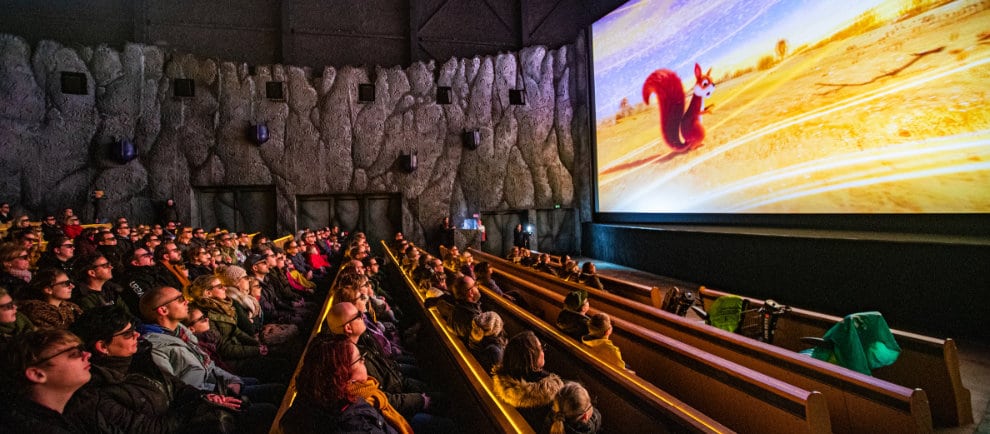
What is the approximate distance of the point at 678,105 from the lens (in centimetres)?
Result: 905

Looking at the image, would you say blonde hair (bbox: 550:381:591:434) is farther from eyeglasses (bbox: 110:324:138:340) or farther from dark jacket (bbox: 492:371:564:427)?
eyeglasses (bbox: 110:324:138:340)

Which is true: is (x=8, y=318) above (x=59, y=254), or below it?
below

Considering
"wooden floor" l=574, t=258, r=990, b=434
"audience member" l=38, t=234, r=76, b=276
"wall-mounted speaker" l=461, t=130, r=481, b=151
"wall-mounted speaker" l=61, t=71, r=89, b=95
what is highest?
"wall-mounted speaker" l=61, t=71, r=89, b=95

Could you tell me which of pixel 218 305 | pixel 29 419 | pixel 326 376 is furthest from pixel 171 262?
pixel 326 376

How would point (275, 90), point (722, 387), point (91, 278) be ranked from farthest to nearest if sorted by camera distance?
1. point (275, 90)
2. point (91, 278)
3. point (722, 387)

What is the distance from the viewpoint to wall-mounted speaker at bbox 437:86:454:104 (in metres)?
12.5

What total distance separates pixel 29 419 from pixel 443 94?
11.7 metres

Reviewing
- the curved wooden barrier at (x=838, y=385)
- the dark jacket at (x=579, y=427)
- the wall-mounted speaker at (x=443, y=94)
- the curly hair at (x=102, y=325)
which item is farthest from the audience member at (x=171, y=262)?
the wall-mounted speaker at (x=443, y=94)

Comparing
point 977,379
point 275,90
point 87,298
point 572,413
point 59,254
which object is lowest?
point 977,379

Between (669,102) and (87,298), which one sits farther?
(669,102)

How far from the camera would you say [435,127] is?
1252 centimetres

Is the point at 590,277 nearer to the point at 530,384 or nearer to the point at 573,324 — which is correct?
the point at 573,324

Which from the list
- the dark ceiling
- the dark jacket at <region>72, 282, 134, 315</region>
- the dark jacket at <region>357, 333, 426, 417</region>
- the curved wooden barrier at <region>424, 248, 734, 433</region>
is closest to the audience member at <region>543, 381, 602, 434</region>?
the curved wooden barrier at <region>424, 248, 734, 433</region>

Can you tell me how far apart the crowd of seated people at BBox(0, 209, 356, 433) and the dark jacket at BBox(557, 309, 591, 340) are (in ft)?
5.82
